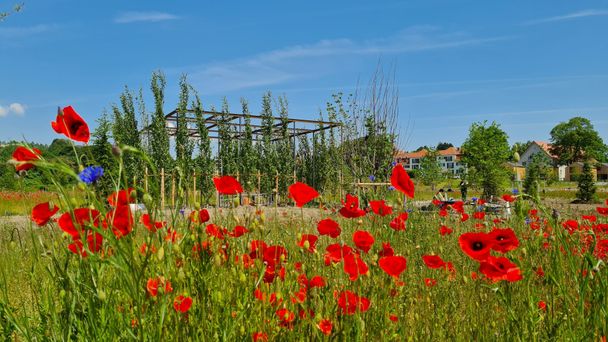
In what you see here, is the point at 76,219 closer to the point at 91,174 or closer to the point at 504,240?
the point at 91,174

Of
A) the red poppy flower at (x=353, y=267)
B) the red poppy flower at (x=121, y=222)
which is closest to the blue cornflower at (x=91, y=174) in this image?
the red poppy flower at (x=121, y=222)

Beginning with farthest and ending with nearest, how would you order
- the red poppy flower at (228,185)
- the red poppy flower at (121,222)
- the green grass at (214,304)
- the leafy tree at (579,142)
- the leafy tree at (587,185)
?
the leafy tree at (579,142)
the leafy tree at (587,185)
the red poppy flower at (228,185)
the green grass at (214,304)
the red poppy flower at (121,222)

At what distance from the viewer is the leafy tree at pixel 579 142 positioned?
59750 millimetres

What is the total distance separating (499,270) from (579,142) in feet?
227

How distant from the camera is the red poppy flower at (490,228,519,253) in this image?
4.27 ft

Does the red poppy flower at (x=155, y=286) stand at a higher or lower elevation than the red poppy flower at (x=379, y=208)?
lower

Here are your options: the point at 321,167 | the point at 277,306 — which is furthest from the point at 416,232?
the point at 321,167

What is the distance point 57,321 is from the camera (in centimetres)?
143

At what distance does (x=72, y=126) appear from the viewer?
4.23ft

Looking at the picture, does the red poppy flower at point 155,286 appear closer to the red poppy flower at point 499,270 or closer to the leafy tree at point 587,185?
the red poppy flower at point 499,270

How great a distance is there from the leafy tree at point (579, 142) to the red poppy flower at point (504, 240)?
67.3 m

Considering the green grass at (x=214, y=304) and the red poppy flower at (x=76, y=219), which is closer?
the red poppy flower at (x=76, y=219)

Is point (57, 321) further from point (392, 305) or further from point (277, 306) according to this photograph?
point (392, 305)

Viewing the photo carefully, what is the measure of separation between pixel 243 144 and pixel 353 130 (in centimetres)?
568
